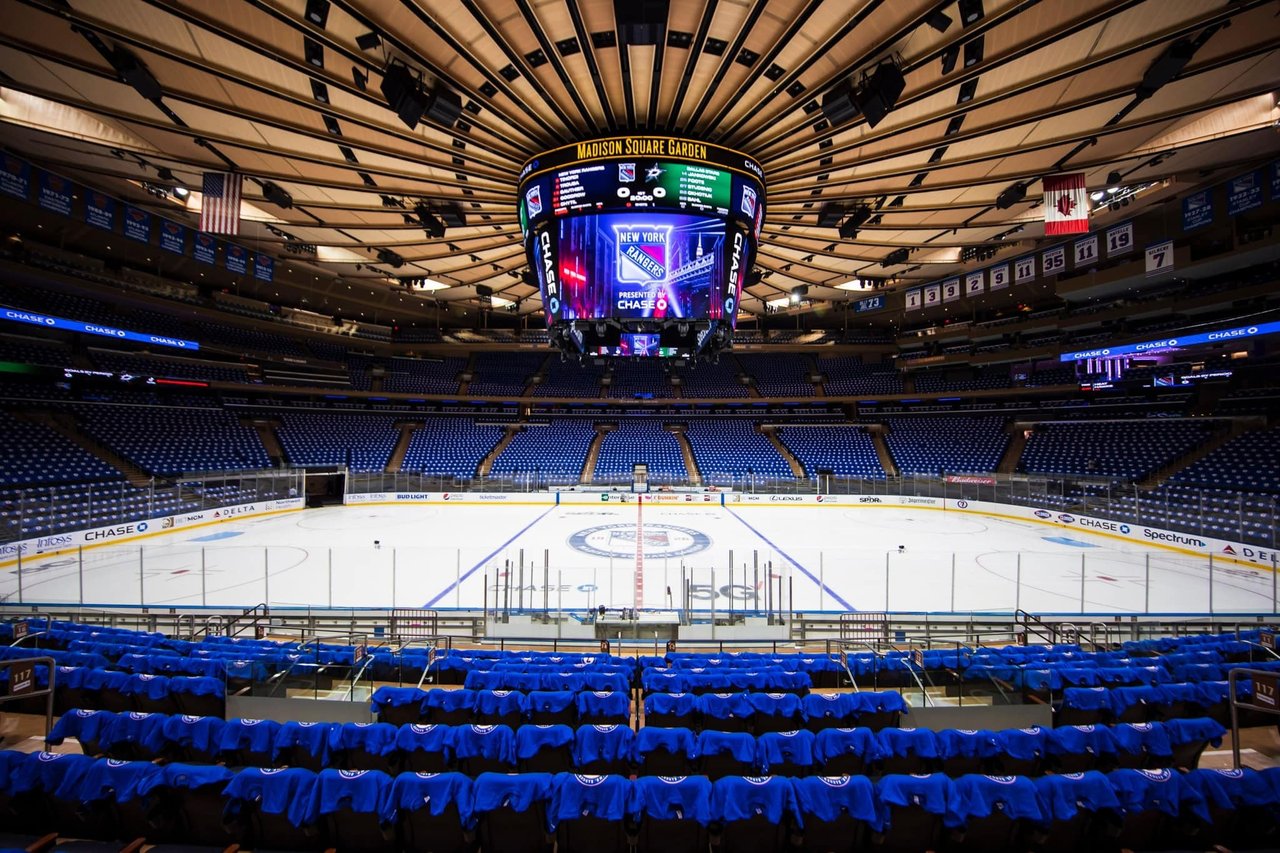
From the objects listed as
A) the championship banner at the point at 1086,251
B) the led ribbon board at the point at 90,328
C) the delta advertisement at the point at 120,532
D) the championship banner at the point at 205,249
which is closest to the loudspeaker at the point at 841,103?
the championship banner at the point at 1086,251

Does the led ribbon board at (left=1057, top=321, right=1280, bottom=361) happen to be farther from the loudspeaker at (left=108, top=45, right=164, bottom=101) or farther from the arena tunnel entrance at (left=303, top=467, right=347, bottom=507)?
the arena tunnel entrance at (left=303, top=467, right=347, bottom=507)

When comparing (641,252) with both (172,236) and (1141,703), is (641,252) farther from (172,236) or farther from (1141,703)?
(172,236)

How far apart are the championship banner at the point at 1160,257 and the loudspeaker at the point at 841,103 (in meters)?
18.4

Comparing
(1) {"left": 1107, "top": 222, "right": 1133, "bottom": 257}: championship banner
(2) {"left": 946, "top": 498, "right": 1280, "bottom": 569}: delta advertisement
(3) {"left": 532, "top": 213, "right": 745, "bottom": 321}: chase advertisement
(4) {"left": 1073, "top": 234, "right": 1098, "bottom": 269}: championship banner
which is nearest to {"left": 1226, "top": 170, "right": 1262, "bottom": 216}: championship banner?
(1) {"left": 1107, "top": 222, "right": 1133, "bottom": 257}: championship banner

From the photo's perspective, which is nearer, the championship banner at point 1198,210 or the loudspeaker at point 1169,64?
the loudspeaker at point 1169,64

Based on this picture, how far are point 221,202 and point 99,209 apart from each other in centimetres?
855

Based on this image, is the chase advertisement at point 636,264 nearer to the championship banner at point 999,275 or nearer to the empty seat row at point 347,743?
the empty seat row at point 347,743

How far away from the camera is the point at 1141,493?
19.8 metres

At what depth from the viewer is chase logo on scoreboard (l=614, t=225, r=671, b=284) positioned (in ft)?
38.4

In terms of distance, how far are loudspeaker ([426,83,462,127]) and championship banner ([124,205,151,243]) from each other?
16.7 metres

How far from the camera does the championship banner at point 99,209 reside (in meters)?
16.1

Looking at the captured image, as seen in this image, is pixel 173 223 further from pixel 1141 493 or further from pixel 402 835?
pixel 1141 493

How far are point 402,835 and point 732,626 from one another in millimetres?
6885

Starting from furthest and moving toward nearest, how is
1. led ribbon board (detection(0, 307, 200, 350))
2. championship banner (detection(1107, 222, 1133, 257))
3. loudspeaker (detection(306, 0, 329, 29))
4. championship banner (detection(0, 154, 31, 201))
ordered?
led ribbon board (detection(0, 307, 200, 350)) < championship banner (detection(1107, 222, 1133, 257)) < championship banner (detection(0, 154, 31, 201)) < loudspeaker (detection(306, 0, 329, 29))
